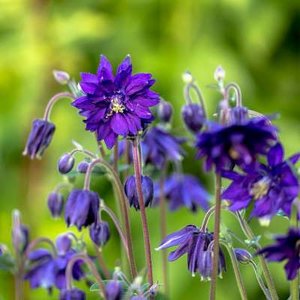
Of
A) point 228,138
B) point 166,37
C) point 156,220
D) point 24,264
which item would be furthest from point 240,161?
point 166,37

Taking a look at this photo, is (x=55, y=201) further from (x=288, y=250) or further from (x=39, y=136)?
(x=288, y=250)

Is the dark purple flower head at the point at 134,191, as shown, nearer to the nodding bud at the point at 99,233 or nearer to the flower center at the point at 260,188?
the nodding bud at the point at 99,233

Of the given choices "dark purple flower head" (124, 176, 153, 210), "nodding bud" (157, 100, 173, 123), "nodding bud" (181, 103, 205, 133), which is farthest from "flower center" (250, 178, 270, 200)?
"nodding bud" (157, 100, 173, 123)

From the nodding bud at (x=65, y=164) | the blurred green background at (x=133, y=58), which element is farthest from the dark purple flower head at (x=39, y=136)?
the blurred green background at (x=133, y=58)

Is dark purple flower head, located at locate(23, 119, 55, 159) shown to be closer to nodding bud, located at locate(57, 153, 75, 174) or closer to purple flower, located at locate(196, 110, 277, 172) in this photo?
nodding bud, located at locate(57, 153, 75, 174)

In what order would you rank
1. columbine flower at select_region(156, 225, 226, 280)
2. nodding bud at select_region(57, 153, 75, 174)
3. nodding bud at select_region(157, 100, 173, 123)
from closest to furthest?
columbine flower at select_region(156, 225, 226, 280), nodding bud at select_region(57, 153, 75, 174), nodding bud at select_region(157, 100, 173, 123)

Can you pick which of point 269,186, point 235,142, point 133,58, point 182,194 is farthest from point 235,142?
point 133,58

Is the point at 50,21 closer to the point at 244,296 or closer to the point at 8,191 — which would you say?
the point at 8,191
